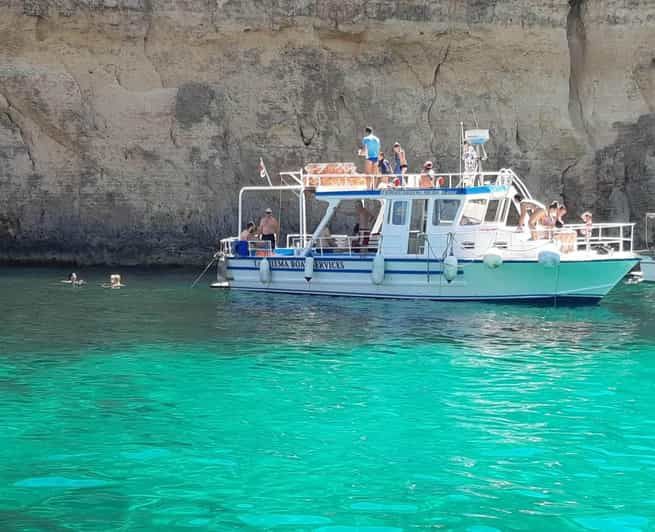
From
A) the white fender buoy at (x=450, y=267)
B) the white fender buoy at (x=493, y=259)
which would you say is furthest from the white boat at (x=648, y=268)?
the white fender buoy at (x=450, y=267)

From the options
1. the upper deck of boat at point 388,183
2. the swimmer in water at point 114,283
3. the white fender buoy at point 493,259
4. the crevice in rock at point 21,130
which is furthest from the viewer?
the crevice in rock at point 21,130

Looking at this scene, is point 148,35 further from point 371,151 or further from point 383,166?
point 371,151

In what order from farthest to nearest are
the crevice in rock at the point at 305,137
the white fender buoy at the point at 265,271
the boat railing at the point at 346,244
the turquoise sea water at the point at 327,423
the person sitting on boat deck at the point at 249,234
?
the crevice in rock at the point at 305,137 → the person sitting on boat deck at the point at 249,234 → the white fender buoy at the point at 265,271 → the boat railing at the point at 346,244 → the turquoise sea water at the point at 327,423

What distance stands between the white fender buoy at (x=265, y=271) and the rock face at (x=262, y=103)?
645cm

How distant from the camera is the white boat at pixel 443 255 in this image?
19.6m

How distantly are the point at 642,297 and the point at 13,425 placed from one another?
51.3 ft

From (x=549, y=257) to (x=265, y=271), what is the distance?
21.6ft

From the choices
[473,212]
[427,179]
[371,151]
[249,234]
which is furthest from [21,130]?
[473,212]

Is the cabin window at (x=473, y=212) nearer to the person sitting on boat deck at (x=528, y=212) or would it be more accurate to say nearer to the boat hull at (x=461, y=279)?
the person sitting on boat deck at (x=528, y=212)

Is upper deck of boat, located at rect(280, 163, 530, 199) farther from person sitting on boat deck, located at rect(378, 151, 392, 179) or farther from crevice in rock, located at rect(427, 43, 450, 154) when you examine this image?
crevice in rock, located at rect(427, 43, 450, 154)

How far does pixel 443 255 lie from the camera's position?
20.2 meters

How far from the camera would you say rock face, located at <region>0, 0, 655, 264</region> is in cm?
2822

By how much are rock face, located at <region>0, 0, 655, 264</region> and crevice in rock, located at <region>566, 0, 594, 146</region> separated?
0.40 feet

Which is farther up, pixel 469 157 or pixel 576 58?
pixel 576 58
